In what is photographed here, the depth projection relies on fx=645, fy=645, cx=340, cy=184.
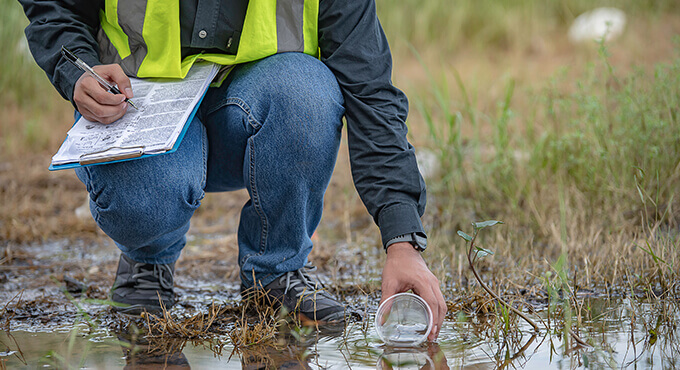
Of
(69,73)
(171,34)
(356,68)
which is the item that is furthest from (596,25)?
(69,73)

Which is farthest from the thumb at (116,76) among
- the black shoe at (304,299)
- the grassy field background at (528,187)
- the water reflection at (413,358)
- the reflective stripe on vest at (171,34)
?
the grassy field background at (528,187)

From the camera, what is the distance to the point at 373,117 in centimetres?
167

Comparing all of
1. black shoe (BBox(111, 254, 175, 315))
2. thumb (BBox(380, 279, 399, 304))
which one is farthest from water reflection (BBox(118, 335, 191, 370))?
thumb (BBox(380, 279, 399, 304))

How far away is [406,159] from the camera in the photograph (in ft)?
5.38

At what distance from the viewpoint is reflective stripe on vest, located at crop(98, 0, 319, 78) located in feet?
5.65

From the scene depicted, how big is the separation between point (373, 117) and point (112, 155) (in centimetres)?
65

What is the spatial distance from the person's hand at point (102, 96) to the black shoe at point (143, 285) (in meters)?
0.51

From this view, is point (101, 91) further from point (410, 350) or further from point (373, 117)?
point (410, 350)

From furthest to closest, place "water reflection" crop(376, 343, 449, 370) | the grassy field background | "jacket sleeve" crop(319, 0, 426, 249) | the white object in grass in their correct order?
the white object in grass, the grassy field background, "jacket sleeve" crop(319, 0, 426, 249), "water reflection" crop(376, 343, 449, 370)

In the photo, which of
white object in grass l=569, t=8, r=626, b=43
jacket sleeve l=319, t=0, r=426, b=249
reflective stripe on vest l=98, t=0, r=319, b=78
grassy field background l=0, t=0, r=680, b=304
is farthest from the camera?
white object in grass l=569, t=8, r=626, b=43

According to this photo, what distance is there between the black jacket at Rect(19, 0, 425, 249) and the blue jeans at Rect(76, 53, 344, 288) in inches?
3.2

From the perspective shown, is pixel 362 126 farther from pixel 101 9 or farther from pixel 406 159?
pixel 101 9

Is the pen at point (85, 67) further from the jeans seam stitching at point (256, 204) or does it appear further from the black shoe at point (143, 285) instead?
the black shoe at point (143, 285)

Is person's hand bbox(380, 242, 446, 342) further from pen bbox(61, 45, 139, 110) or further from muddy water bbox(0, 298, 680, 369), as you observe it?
pen bbox(61, 45, 139, 110)
